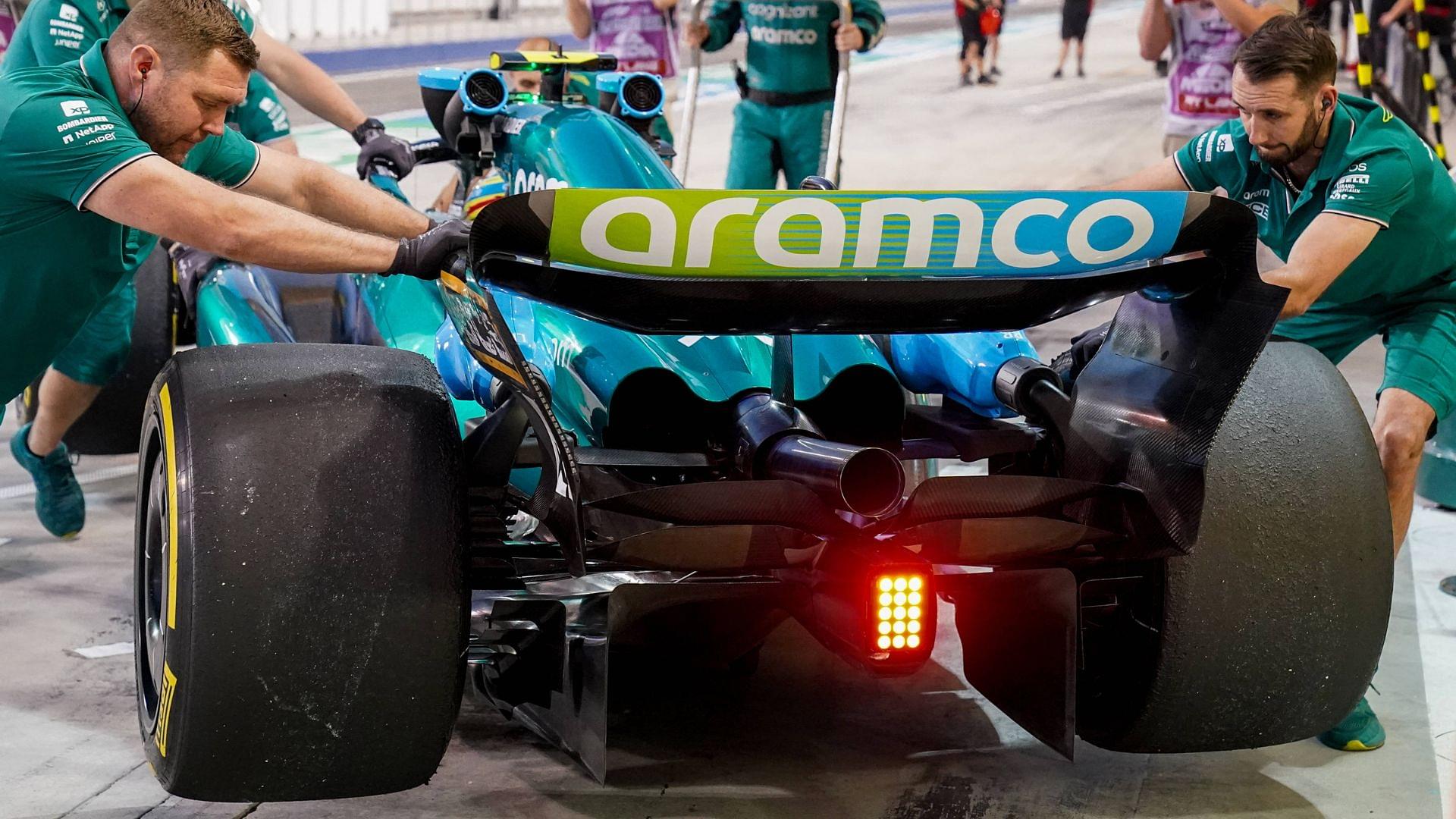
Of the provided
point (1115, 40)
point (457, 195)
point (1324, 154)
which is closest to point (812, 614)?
point (1324, 154)

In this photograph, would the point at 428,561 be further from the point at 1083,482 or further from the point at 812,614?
the point at 1083,482

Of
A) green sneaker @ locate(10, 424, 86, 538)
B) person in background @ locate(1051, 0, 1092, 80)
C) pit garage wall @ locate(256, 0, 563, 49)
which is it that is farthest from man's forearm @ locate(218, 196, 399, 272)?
person in background @ locate(1051, 0, 1092, 80)

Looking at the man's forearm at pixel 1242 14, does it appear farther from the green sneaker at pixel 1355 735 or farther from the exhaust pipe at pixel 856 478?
the exhaust pipe at pixel 856 478

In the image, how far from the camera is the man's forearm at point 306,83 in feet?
19.2

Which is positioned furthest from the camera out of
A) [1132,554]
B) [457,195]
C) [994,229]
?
[457,195]

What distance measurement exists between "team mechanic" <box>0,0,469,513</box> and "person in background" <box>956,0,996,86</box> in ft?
52.5

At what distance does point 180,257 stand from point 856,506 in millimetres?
3231

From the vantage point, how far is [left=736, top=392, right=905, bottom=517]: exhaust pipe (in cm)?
279

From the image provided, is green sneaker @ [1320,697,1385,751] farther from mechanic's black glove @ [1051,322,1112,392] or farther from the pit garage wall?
the pit garage wall

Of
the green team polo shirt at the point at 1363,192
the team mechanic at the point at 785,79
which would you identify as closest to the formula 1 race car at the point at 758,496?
the green team polo shirt at the point at 1363,192

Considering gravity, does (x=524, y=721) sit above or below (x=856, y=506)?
below

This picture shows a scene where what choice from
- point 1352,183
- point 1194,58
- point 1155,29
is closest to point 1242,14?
point 1194,58

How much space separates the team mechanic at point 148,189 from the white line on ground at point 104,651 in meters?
0.67

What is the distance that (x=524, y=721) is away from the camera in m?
3.32
